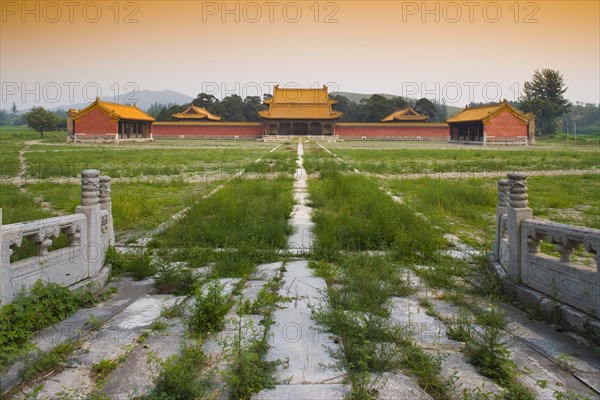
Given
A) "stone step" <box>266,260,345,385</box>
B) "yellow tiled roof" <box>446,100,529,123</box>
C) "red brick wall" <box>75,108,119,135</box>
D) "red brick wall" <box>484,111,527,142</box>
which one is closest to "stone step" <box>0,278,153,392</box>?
"stone step" <box>266,260,345,385</box>

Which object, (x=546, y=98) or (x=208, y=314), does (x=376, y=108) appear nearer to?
(x=546, y=98)

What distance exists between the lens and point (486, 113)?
1897 inches

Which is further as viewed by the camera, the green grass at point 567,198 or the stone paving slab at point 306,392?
the green grass at point 567,198

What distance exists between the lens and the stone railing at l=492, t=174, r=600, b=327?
3.90 m

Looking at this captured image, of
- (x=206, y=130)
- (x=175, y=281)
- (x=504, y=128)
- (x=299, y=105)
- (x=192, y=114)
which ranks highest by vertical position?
(x=299, y=105)

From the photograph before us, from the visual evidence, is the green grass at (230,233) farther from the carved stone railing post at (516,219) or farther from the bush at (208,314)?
the carved stone railing post at (516,219)

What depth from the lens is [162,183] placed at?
1467cm

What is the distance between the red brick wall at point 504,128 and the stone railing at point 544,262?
44.8 m

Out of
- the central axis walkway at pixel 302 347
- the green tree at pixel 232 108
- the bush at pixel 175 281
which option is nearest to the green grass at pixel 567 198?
the central axis walkway at pixel 302 347

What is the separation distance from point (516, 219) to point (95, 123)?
48462 mm

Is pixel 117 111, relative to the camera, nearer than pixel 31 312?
No

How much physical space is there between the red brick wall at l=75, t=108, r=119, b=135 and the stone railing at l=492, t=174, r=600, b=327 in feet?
155

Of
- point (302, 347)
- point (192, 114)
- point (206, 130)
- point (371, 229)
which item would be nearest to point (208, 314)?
point (302, 347)

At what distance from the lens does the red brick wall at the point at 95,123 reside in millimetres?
46938
